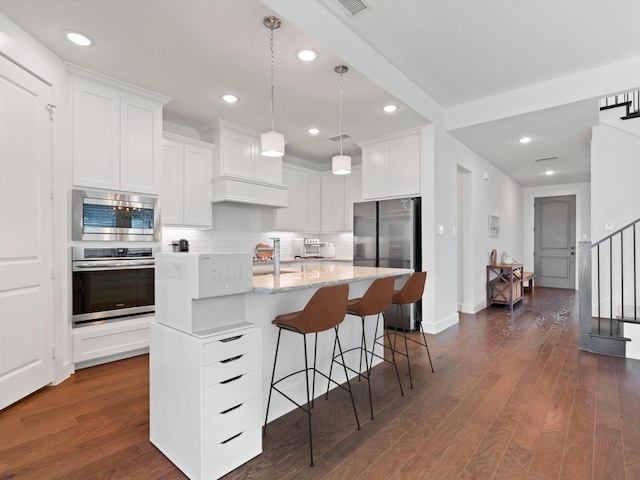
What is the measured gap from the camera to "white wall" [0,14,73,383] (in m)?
2.83

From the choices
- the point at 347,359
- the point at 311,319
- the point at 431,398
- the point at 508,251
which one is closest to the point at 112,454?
the point at 311,319

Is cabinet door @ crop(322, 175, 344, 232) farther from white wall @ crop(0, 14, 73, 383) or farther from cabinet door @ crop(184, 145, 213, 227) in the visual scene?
white wall @ crop(0, 14, 73, 383)

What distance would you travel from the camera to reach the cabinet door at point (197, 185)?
4.41 metres

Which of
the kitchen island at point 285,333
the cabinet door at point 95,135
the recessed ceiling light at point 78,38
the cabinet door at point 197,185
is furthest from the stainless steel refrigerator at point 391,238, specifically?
the recessed ceiling light at point 78,38

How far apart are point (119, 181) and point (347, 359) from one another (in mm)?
2695

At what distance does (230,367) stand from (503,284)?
583 cm

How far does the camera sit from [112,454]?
1946 millimetres

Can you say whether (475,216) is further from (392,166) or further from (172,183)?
(172,183)

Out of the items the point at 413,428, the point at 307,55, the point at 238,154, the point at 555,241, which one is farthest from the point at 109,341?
the point at 555,241

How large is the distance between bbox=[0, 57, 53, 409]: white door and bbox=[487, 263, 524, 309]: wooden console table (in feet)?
20.7

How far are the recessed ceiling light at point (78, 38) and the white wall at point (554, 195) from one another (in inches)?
389

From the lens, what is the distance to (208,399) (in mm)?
1713

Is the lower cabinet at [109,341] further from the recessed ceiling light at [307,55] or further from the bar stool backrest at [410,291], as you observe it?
the recessed ceiling light at [307,55]

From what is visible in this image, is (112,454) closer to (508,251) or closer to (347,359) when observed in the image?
(347,359)
